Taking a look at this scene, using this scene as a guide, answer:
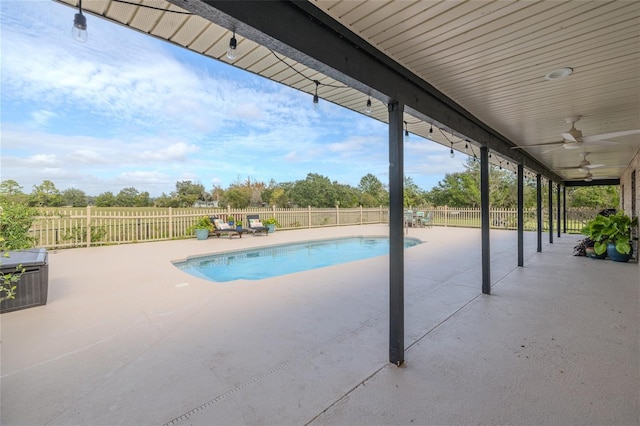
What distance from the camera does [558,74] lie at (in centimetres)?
253

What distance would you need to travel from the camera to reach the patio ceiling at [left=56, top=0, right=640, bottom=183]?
1.62 m

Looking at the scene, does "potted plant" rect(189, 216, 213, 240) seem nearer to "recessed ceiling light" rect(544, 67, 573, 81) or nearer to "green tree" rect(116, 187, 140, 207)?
"green tree" rect(116, 187, 140, 207)

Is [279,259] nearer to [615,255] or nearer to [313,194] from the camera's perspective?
[615,255]

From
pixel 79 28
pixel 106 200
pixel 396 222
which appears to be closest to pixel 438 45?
pixel 396 222

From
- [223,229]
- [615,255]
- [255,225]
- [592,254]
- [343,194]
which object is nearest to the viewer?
[615,255]

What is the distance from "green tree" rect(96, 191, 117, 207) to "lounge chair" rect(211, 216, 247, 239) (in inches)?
370

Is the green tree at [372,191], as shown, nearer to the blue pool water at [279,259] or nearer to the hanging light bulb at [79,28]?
the blue pool water at [279,259]

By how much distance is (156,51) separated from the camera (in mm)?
11875

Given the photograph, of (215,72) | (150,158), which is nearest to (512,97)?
(215,72)

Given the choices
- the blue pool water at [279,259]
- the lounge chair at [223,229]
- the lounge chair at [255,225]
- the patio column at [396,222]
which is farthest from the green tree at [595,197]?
the patio column at [396,222]

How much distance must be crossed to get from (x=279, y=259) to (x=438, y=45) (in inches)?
263

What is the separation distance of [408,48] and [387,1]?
22.3 inches

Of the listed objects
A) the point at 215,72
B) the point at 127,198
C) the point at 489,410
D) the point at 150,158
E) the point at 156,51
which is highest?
the point at 215,72

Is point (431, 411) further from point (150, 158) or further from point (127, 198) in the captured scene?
point (150, 158)
